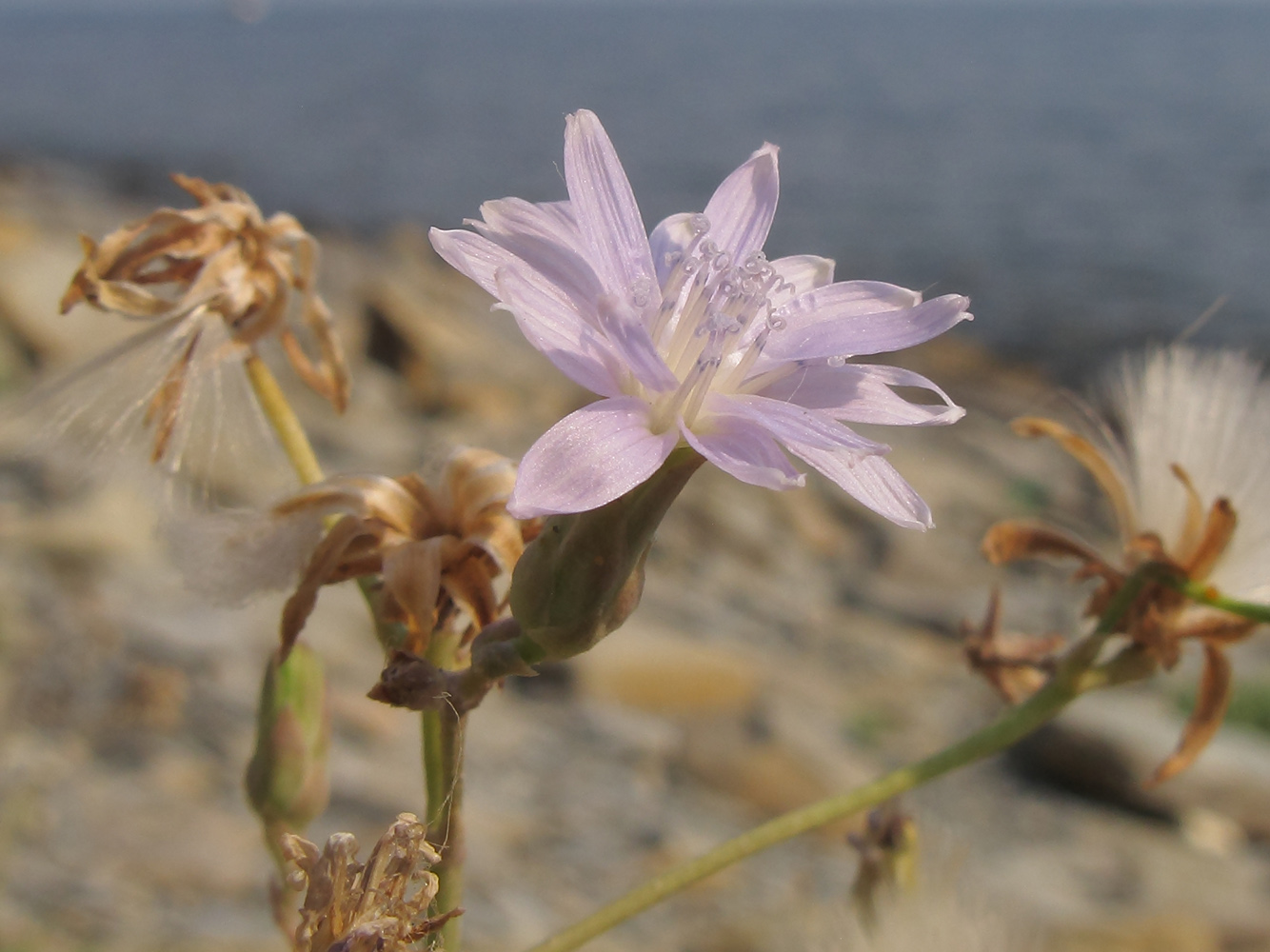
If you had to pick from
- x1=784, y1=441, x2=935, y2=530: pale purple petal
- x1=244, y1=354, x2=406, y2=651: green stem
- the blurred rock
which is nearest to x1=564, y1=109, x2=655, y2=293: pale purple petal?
Result: x1=784, y1=441, x2=935, y2=530: pale purple petal

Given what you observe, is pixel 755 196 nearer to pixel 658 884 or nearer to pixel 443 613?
pixel 443 613

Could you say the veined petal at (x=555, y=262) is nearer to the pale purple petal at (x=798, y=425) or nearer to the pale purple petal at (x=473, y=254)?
the pale purple petal at (x=473, y=254)

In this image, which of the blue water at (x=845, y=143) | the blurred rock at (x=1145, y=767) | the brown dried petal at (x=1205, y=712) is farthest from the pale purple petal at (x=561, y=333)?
the blurred rock at (x=1145, y=767)

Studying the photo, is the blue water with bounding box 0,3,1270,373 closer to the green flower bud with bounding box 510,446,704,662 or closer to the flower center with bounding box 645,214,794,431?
the flower center with bounding box 645,214,794,431

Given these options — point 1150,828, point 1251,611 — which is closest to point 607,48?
point 1150,828

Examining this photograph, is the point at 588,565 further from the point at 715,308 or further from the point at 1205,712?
the point at 1205,712

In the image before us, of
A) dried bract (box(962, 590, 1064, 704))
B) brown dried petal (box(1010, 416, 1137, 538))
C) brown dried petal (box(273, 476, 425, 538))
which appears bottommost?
dried bract (box(962, 590, 1064, 704))

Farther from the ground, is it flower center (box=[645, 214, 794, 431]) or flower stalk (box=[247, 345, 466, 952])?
flower center (box=[645, 214, 794, 431])
